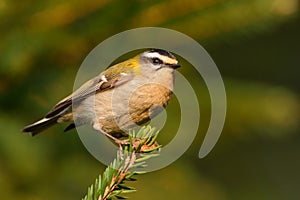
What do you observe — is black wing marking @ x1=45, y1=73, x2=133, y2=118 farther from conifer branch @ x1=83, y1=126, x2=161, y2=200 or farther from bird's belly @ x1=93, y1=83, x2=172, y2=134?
conifer branch @ x1=83, y1=126, x2=161, y2=200

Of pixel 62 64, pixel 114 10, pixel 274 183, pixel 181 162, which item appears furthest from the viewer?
pixel 274 183

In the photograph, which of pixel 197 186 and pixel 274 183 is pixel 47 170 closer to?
pixel 197 186

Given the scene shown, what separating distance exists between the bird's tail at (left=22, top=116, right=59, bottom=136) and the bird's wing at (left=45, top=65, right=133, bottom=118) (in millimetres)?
62

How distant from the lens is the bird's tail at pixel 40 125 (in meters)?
1.93

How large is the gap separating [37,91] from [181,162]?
18.7 inches

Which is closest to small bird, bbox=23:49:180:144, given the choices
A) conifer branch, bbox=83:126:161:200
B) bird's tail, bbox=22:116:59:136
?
bird's tail, bbox=22:116:59:136

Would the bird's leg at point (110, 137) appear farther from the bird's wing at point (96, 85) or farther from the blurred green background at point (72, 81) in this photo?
the blurred green background at point (72, 81)

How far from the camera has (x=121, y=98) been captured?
190cm

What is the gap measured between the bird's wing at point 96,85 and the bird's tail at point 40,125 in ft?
0.20

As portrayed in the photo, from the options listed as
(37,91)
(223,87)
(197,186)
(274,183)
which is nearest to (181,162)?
(197,186)

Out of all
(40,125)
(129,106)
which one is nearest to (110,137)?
(129,106)

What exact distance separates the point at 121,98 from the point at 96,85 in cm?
8

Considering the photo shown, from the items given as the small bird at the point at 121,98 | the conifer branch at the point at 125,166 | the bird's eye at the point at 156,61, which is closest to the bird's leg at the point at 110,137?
the small bird at the point at 121,98

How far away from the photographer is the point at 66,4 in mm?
1931
